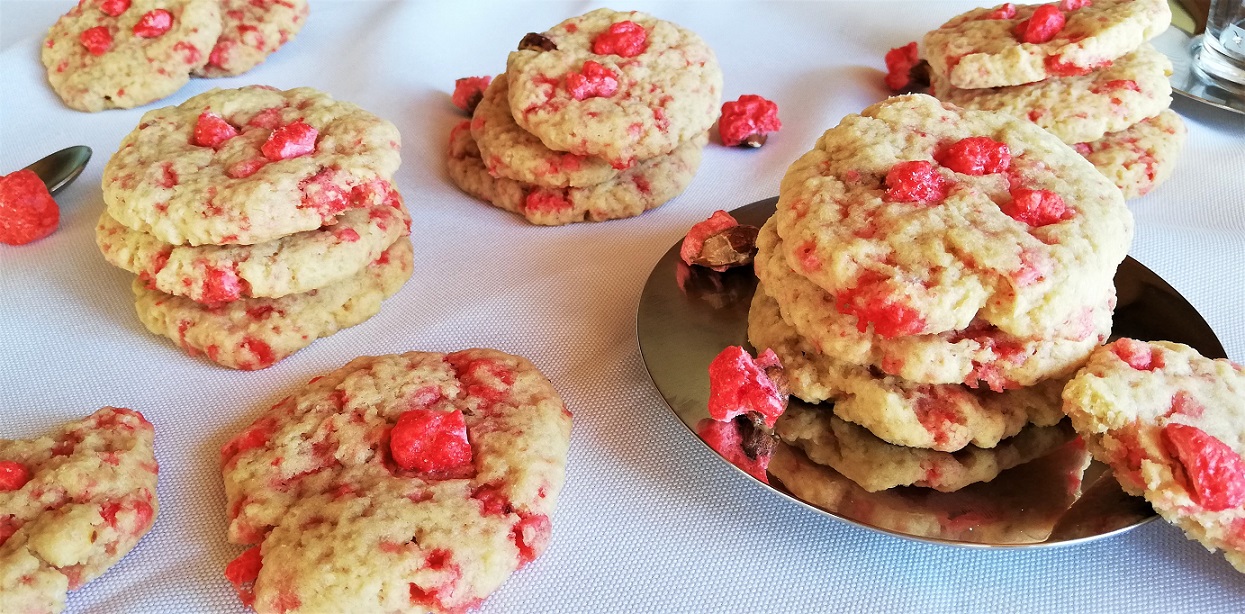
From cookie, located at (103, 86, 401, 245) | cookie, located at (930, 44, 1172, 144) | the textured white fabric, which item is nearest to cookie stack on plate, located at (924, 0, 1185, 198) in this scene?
cookie, located at (930, 44, 1172, 144)

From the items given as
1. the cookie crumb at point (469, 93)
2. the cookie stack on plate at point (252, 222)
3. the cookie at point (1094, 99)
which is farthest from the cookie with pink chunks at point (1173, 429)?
the cookie crumb at point (469, 93)

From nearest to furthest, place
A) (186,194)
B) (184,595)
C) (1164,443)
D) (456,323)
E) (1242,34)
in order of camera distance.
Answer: (1164,443) < (184,595) < (186,194) < (456,323) < (1242,34)

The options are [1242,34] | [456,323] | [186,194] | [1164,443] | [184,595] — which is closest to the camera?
[1164,443]

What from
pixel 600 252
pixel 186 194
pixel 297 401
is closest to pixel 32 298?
pixel 186 194

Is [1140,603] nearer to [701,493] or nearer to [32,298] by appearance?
[701,493]

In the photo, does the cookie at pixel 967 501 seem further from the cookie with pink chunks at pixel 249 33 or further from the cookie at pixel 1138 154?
the cookie with pink chunks at pixel 249 33

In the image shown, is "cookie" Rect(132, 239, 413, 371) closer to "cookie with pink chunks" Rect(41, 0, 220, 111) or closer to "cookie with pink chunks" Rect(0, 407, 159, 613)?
"cookie with pink chunks" Rect(0, 407, 159, 613)
